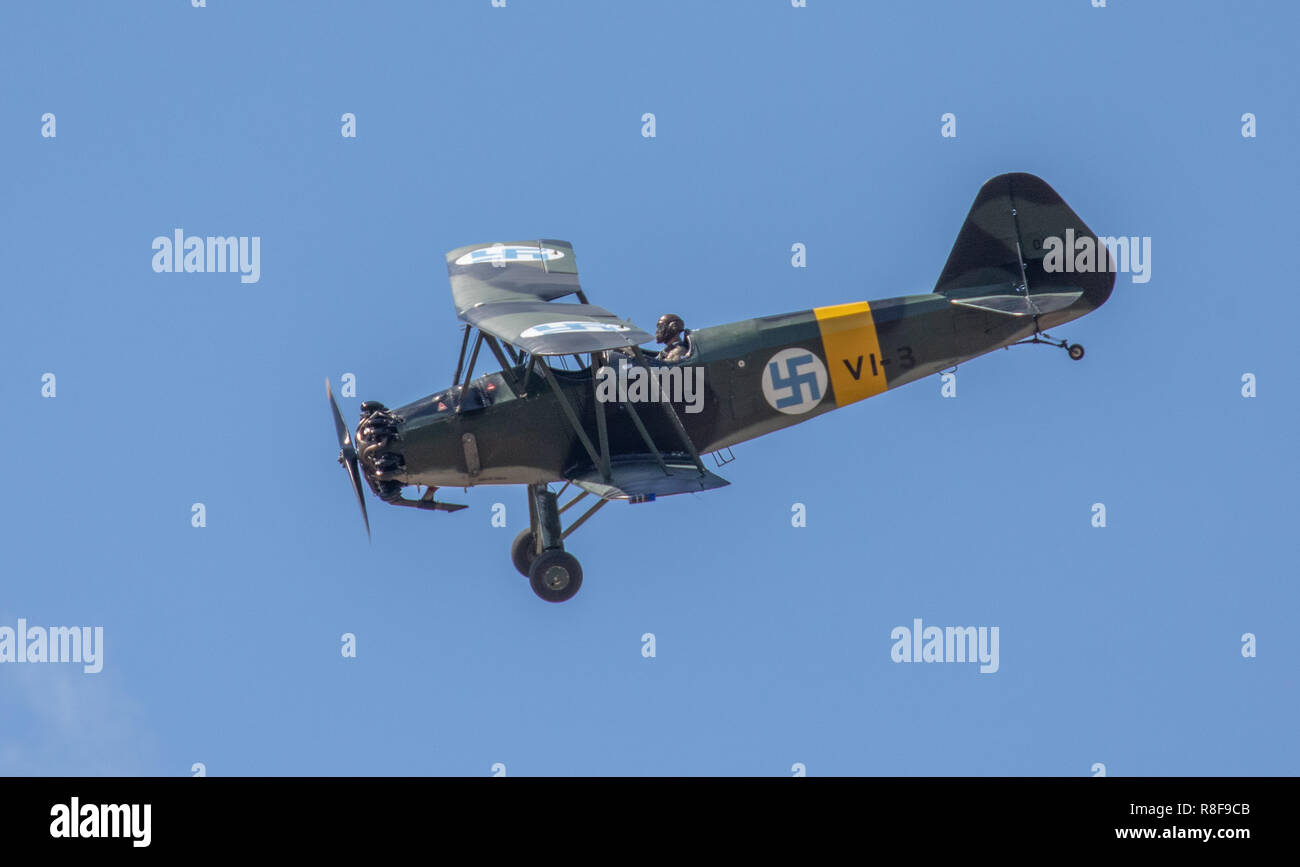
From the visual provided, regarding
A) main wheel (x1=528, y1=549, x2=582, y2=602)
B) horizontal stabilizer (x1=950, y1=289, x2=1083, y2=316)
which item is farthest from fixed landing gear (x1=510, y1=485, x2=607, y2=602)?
horizontal stabilizer (x1=950, y1=289, x2=1083, y2=316)

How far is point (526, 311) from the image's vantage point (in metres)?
24.2

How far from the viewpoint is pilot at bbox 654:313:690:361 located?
25281 mm

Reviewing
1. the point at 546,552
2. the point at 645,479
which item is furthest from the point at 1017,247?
the point at 546,552

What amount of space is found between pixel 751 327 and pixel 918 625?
15.4 feet

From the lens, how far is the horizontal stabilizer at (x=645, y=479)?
77.0ft

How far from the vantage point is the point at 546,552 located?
80.7ft

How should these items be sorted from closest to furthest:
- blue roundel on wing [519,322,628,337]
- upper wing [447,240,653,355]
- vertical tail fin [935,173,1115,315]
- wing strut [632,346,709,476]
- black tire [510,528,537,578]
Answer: upper wing [447,240,653,355], blue roundel on wing [519,322,628,337], wing strut [632,346,709,476], black tire [510,528,537,578], vertical tail fin [935,173,1115,315]

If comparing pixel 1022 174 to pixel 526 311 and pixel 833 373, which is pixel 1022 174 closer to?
pixel 833 373

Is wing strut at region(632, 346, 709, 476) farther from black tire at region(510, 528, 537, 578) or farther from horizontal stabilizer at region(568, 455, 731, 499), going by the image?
black tire at region(510, 528, 537, 578)

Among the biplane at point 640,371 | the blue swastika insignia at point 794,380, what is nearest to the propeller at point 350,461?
the biplane at point 640,371

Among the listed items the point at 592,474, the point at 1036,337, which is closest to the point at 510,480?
the point at 592,474

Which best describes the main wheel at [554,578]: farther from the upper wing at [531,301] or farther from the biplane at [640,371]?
the upper wing at [531,301]

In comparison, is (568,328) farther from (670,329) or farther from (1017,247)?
(1017,247)

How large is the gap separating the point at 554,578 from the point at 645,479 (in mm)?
1620
